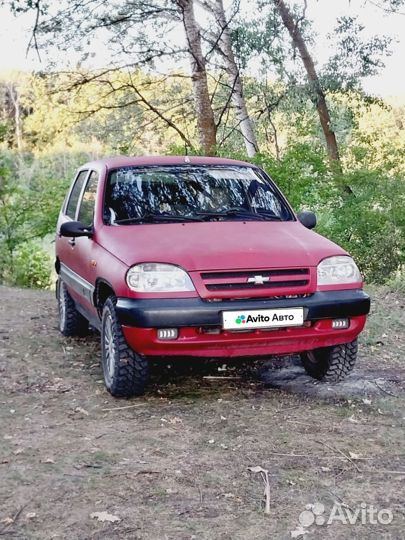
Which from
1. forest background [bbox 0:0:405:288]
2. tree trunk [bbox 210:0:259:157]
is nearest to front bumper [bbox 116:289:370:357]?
forest background [bbox 0:0:405:288]

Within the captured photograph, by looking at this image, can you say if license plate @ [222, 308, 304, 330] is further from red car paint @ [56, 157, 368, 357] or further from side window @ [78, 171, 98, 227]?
side window @ [78, 171, 98, 227]

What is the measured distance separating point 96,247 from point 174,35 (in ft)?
36.6

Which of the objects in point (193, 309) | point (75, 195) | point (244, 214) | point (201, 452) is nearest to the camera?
point (201, 452)

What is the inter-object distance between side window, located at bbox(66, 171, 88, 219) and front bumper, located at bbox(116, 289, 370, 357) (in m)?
2.30

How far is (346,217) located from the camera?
15914mm

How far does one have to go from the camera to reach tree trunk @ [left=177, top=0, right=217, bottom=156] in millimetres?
12430

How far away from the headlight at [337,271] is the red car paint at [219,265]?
0.13 ft

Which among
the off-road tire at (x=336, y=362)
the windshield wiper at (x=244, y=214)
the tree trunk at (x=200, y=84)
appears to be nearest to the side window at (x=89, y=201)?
the windshield wiper at (x=244, y=214)

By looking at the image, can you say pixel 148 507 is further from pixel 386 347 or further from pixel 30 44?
pixel 30 44

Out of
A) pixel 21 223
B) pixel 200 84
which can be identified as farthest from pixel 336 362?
pixel 21 223

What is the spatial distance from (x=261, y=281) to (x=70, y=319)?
9.73 feet

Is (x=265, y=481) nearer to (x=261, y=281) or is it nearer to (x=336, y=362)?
(x=261, y=281)

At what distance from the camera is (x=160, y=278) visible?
4301 mm

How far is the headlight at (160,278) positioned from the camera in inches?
169
